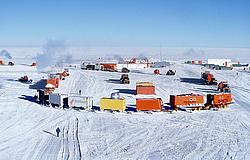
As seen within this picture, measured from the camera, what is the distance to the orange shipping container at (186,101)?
3303 centimetres

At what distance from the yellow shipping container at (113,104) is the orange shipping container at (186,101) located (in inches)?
192

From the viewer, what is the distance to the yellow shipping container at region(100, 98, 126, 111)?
3244 centimetres

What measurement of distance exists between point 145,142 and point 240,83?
123ft

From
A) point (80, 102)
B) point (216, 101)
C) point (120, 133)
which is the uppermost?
point (80, 102)

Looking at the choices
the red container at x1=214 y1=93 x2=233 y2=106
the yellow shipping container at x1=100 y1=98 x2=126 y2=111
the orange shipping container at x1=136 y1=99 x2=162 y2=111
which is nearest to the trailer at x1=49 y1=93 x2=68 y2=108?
the yellow shipping container at x1=100 y1=98 x2=126 y2=111

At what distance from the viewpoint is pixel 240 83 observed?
5597 centimetres

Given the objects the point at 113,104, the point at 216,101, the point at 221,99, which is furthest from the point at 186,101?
the point at 113,104

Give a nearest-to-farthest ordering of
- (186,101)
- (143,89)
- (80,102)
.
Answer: (186,101)
(80,102)
(143,89)

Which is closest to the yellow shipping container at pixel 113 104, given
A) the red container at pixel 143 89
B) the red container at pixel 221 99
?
the red container at pixel 221 99

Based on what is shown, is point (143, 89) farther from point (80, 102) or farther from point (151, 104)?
point (80, 102)

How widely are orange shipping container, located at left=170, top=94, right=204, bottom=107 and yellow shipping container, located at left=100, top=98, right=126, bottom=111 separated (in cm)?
489

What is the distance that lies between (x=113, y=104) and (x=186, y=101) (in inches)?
276

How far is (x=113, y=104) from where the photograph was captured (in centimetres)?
3259

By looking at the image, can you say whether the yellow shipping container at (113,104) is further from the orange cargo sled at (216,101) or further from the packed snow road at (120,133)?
the orange cargo sled at (216,101)
